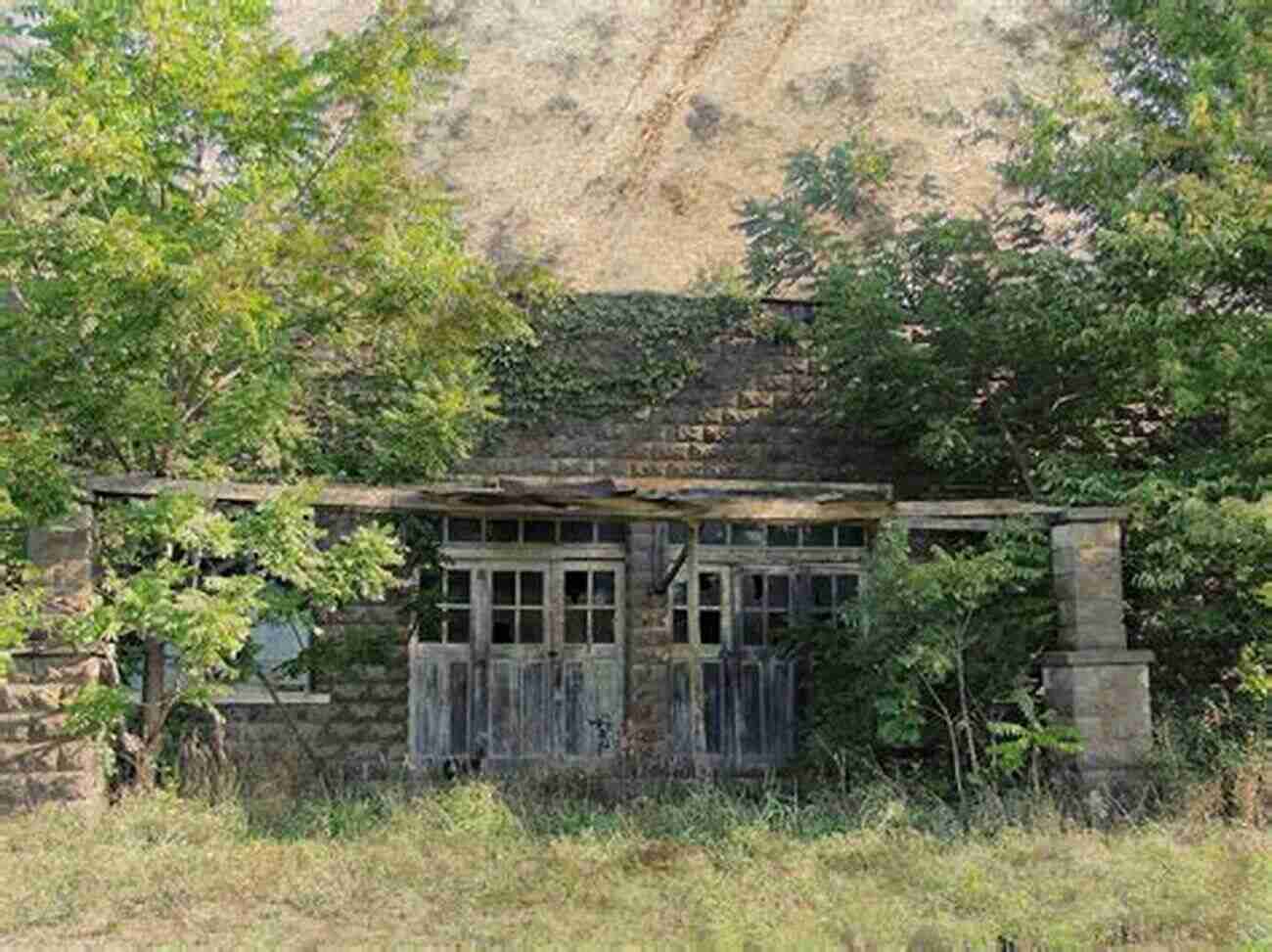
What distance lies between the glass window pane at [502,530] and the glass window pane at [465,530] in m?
0.11

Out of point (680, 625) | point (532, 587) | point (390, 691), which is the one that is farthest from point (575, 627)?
point (390, 691)

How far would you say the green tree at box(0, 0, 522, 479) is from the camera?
32.7 ft

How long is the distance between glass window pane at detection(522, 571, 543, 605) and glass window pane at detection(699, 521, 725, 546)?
163 centimetres

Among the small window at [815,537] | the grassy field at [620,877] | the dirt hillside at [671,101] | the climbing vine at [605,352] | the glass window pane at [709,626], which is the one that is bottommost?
the grassy field at [620,877]

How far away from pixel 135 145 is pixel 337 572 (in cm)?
312

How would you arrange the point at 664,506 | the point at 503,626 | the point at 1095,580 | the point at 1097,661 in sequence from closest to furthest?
the point at 1097,661 → the point at 1095,580 → the point at 664,506 → the point at 503,626

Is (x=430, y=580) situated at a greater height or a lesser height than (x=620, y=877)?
greater

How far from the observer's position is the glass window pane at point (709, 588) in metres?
15.2

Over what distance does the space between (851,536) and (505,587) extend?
347 cm

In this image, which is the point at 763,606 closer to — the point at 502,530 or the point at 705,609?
the point at 705,609

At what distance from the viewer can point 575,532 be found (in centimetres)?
1508

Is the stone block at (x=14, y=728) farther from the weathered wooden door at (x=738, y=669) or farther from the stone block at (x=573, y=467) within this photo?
the weathered wooden door at (x=738, y=669)

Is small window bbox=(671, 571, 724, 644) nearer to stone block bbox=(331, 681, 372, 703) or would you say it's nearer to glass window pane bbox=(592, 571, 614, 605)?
glass window pane bbox=(592, 571, 614, 605)

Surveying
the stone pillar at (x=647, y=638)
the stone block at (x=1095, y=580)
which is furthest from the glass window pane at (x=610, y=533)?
the stone block at (x=1095, y=580)
